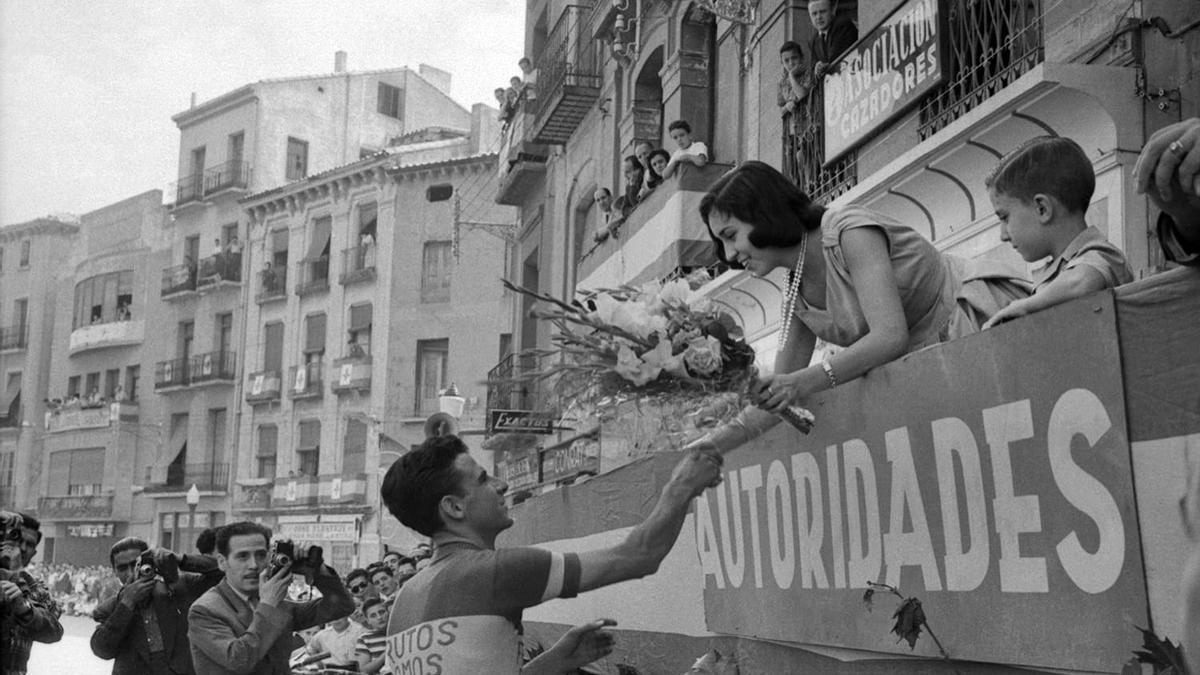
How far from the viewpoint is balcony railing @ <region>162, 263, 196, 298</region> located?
53362mm

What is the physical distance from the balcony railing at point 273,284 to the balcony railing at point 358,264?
3677 mm

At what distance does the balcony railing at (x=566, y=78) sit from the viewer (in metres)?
22.8

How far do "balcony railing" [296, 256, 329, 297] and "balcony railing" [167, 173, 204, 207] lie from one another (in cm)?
806

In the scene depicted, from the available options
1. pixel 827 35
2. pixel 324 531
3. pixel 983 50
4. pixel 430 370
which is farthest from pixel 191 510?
pixel 983 50

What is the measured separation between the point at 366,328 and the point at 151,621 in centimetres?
3900

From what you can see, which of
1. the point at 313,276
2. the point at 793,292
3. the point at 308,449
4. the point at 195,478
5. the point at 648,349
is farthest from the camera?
the point at 195,478

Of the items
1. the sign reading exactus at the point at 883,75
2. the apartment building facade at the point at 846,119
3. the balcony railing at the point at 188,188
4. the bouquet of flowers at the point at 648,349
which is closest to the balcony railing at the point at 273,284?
the balcony railing at the point at 188,188

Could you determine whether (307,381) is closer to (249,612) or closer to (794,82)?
Answer: (794,82)

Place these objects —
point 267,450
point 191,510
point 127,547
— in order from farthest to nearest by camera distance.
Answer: point 267,450 → point 191,510 → point 127,547

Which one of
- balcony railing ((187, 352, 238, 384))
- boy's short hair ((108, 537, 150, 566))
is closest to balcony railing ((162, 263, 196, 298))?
balcony railing ((187, 352, 238, 384))

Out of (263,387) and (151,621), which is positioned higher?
(263,387)

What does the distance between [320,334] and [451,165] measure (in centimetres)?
840

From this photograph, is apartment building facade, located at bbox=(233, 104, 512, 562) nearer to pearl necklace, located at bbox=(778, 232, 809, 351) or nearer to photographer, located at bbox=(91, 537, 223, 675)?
photographer, located at bbox=(91, 537, 223, 675)

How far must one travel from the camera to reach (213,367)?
51344 mm
